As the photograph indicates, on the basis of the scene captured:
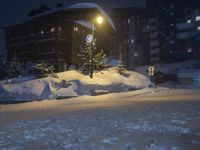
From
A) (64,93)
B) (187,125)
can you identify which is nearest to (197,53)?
(64,93)

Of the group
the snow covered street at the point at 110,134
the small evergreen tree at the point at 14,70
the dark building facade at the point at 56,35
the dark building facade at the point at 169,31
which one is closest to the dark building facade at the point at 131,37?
the dark building facade at the point at 169,31

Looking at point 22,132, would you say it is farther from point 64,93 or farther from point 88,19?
point 88,19

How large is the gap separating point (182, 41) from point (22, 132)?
7367 centimetres

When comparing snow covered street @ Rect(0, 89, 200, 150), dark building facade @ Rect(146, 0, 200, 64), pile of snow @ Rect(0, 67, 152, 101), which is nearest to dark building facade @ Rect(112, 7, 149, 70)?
dark building facade @ Rect(146, 0, 200, 64)

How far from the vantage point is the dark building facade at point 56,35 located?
49188 mm

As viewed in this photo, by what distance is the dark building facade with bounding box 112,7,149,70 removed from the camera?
9262cm

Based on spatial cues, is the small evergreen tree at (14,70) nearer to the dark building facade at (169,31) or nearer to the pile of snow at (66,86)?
the pile of snow at (66,86)

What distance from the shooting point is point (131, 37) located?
96500mm

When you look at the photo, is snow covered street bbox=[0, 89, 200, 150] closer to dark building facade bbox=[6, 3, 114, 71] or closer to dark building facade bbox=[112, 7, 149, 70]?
dark building facade bbox=[6, 3, 114, 71]

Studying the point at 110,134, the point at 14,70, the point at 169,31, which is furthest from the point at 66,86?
the point at 169,31

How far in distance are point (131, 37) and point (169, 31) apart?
1441 cm

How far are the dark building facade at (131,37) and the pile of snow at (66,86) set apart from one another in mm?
49463

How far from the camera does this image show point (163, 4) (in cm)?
8825

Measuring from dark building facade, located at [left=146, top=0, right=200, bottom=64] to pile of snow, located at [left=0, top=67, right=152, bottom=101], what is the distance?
4162 centimetres
